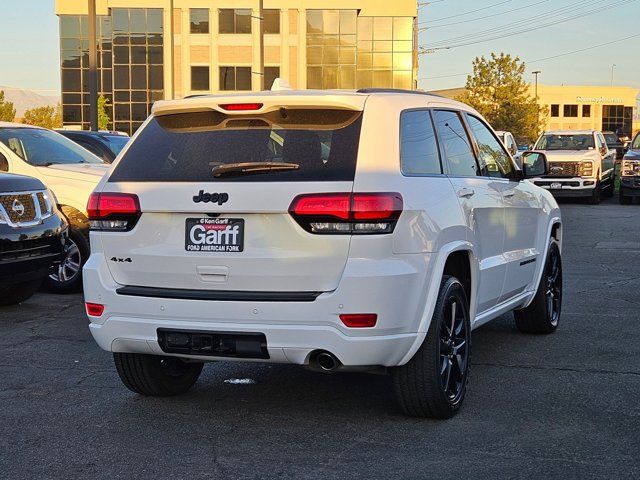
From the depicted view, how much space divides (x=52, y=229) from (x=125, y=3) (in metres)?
54.8

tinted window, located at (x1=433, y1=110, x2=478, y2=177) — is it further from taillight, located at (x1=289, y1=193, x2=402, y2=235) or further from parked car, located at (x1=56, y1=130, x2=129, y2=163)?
parked car, located at (x1=56, y1=130, x2=129, y2=163)

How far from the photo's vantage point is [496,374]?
6.56 meters

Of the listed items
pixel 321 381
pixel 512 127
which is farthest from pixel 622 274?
pixel 512 127

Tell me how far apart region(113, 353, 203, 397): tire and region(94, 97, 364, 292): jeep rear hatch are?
2.20 ft

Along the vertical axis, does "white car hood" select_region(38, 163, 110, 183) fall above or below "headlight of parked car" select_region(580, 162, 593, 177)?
above

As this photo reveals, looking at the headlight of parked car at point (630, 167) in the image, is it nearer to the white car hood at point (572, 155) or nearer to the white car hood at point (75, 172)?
the white car hood at point (572, 155)

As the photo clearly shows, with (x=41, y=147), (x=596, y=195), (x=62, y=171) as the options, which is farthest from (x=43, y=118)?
(x=62, y=171)

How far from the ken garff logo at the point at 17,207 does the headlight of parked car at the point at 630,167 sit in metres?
18.3

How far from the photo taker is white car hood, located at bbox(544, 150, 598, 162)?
2512 centimetres

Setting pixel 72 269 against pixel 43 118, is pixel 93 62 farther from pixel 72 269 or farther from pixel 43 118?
pixel 43 118

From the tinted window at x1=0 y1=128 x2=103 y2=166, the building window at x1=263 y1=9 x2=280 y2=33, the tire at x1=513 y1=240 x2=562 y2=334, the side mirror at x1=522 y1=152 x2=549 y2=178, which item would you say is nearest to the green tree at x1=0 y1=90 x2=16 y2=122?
the building window at x1=263 y1=9 x2=280 y2=33

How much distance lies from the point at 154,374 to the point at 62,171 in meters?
5.86

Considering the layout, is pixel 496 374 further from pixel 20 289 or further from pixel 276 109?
pixel 20 289

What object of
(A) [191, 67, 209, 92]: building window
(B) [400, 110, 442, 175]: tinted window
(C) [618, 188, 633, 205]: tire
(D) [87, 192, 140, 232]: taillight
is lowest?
(C) [618, 188, 633, 205]: tire
